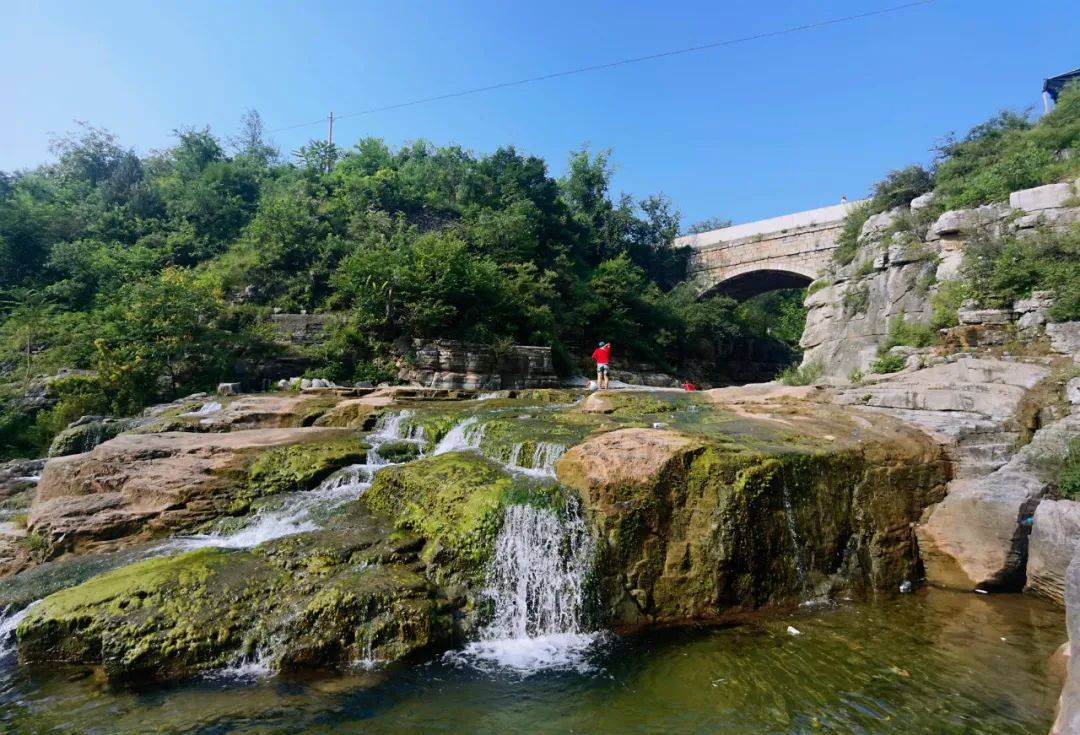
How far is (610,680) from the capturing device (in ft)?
14.3

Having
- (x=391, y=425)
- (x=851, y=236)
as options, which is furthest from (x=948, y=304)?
(x=391, y=425)

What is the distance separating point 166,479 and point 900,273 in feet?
55.8

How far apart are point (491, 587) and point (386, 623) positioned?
3.54 feet

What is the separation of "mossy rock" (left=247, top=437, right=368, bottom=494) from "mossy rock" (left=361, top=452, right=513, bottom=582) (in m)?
1.34

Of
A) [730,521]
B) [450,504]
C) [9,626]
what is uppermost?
[450,504]

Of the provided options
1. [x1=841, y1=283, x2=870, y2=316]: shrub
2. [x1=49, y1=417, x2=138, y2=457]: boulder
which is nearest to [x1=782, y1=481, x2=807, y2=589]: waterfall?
[x1=841, y1=283, x2=870, y2=316]: shrub

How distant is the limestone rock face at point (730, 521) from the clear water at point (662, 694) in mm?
551

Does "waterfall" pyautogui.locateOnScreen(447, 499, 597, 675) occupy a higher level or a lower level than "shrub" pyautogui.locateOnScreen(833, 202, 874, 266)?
lower

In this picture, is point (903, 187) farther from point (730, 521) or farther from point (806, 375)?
point (730, 521)

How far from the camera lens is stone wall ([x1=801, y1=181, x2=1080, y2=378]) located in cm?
A: 1177

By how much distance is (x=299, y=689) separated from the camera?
4.23 m

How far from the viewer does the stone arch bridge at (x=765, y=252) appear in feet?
90.9

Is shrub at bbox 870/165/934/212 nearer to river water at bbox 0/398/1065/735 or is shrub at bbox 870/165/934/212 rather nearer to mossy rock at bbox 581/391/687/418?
mossy rock at bbox 581/391/687/418

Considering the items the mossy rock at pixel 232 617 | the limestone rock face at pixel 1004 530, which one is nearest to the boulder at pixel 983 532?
the limestone rock face at pixel 1004 530
